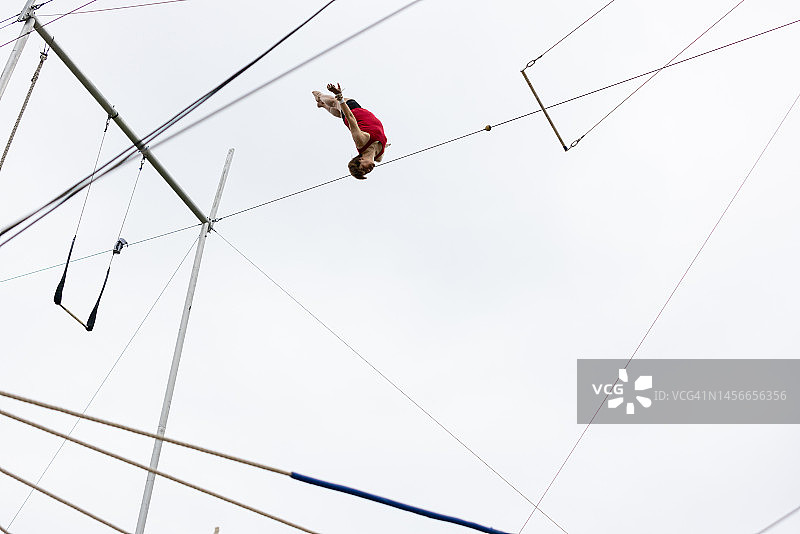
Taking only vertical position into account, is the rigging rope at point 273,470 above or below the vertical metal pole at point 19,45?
below

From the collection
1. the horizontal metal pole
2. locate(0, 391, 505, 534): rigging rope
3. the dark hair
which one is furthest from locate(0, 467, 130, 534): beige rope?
the dark hair

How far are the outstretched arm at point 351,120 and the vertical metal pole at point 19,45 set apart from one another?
256 centimetres

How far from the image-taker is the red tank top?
7.31m

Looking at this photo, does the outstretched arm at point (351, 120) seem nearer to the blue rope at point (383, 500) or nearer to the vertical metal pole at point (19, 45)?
the vertical metal pole at point (19, 45)

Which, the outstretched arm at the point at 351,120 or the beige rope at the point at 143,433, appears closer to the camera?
the beige rope at the point at 143,433

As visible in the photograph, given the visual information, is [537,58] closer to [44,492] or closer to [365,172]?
[365,172]

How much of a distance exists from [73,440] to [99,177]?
6.14 feet

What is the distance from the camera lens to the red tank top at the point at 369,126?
731cm

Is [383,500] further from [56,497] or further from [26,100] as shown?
[26,100]

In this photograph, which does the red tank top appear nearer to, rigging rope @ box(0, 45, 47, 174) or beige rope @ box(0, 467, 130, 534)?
rigging rope @ box(0, 45, 47, 174)

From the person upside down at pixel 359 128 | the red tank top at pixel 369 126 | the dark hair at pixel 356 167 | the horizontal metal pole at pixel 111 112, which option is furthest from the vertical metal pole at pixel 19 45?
the dark hair at pixel 356 167

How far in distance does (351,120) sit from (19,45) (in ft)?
9.30

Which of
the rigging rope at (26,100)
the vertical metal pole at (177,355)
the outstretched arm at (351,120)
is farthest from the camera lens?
the vertical metal pole at (177,355)

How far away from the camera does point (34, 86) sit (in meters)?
6.44
